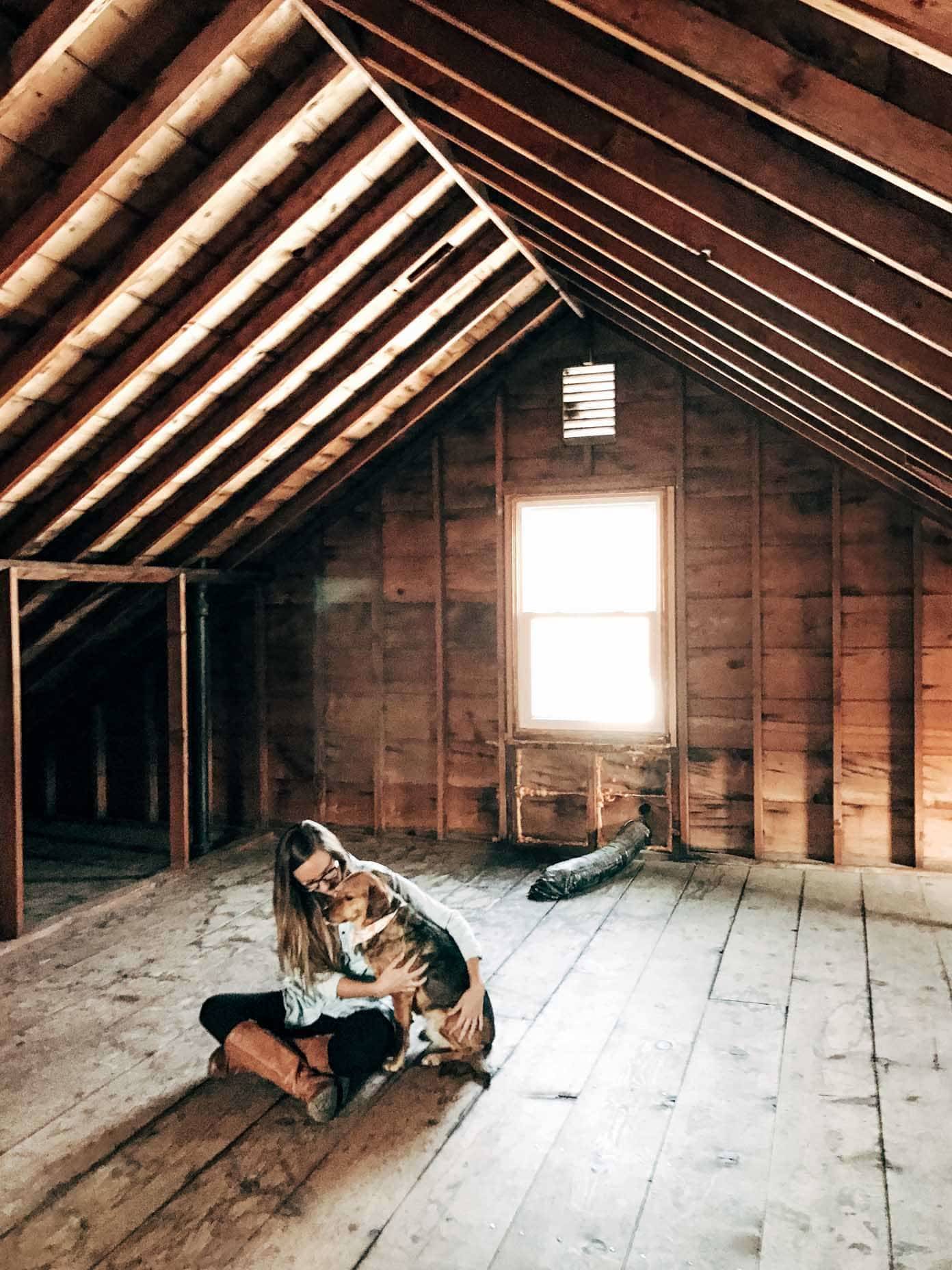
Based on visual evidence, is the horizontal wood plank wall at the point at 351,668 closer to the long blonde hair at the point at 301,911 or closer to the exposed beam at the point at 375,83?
the exposed beam at the point at 375,83

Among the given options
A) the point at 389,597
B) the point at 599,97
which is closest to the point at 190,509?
the point at 389,597

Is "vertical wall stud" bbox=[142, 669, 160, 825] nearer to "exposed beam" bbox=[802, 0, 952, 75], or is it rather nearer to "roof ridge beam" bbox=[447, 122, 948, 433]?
"roof ridge beam" bbox=[447, 122, 948, 433]

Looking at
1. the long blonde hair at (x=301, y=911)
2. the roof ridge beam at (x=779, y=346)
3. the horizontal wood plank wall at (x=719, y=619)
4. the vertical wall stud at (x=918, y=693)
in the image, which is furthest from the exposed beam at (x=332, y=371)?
the vertical wall stud at (x=918, y=693)

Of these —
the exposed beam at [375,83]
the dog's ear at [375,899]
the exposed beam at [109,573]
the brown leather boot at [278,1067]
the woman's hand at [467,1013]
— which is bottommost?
the brown leather boot at [278,1067]

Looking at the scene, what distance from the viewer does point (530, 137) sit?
2.67m

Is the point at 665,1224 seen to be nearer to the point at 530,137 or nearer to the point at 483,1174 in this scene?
the point at 483,1174

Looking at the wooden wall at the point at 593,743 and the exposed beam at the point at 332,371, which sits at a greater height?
the exposed beam at the point at 332,371

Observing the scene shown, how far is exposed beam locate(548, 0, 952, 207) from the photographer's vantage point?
65.0 inches

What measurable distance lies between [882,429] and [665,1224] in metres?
2.89

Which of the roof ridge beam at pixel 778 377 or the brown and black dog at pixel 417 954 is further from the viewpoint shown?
the roof ridge beam at pixel 778 377

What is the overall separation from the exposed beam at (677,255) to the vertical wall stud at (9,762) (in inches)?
114

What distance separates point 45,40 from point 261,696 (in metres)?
4.50

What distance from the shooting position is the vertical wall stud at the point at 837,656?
5098 millimetres

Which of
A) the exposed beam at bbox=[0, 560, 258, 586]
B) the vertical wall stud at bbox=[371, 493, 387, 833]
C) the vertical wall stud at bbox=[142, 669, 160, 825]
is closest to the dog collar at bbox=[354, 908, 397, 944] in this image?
the exposed beam at bbox=[0, 560, 258, 586]
